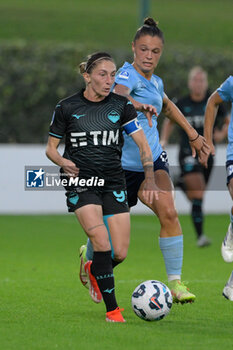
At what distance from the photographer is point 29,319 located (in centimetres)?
688

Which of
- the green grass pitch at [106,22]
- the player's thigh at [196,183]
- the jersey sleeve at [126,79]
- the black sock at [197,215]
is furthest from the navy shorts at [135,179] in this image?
the green grass pitch at [106,22]

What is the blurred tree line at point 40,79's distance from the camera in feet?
→ 65.7

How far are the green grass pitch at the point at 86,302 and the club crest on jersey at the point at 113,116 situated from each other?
1580mm

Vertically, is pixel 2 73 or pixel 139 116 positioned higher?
pixel 139 116

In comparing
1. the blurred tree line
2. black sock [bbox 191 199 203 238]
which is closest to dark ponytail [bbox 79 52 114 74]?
black sock [bbox 191 199 203 238]

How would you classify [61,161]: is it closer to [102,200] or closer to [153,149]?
[102,200]

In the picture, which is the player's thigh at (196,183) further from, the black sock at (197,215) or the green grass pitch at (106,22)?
the green grass pitch at (106,22)

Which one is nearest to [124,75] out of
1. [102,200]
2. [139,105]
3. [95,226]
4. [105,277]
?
[139,105]

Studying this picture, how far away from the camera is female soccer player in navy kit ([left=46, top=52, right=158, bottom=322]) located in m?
6.83

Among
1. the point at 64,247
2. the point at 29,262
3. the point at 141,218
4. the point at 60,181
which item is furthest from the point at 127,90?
the point at 141,218

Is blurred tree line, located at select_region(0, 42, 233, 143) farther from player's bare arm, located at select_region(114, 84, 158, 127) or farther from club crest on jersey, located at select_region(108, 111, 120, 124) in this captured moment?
club crest on jersey, located at select_region(108, 111, 120, 124)

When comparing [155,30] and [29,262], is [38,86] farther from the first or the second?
[155,30]

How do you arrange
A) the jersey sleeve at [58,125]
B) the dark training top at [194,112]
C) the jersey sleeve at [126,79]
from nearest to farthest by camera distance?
the jersey sleeve at [58,125]
the jersey sleeve at [126,79]
the dark training top at [194,112]

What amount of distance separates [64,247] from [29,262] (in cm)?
198
